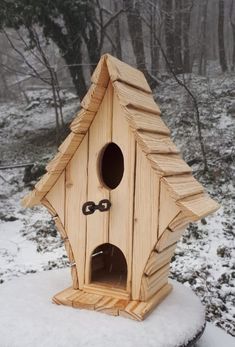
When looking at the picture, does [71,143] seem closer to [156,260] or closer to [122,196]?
[122,196]

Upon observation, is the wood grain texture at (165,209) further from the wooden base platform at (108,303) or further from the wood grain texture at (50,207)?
the wood grain texture at (50,207)

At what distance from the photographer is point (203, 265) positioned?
491cm

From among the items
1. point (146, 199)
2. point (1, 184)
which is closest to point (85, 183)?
point (146, 199)

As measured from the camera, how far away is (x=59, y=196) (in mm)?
2334

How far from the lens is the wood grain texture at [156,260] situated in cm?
208

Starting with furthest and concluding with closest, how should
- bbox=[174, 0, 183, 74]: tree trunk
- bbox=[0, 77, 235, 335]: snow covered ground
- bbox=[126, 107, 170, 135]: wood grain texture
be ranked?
bbox=[174, 0, 183, 74]: tree trunk, bbox=[0, 77, 235, 335]: snow covered ground, bbox=[126, 107, 170, 135]: wood grain texture

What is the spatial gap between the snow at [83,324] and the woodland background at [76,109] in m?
2.10

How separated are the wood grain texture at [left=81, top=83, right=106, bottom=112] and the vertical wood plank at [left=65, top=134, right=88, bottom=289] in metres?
0.18

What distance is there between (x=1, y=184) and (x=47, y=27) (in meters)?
3.78

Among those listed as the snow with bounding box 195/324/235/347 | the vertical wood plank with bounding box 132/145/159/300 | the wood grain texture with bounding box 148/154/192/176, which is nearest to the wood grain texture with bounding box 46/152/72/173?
the vertical wood plank with bounding box 132/145/159/300

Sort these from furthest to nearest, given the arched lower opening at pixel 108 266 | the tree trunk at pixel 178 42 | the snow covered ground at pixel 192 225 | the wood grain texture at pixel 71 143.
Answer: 1. the tree trunk at pixel 178 42
2. the snow covered ground at pixel 192 225
3. the arched lower opening at pixel 108 266
4. the wood grain texture at pixel 71 143

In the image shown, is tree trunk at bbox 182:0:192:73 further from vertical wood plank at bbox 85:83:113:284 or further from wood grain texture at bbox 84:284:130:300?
wood grain texture at bbox 84:284:130:300

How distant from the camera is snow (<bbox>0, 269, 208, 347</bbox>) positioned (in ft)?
5.78

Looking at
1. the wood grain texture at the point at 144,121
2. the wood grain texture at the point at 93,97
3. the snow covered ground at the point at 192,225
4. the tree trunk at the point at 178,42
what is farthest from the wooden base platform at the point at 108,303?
the tree trunk at the point at 178,42
